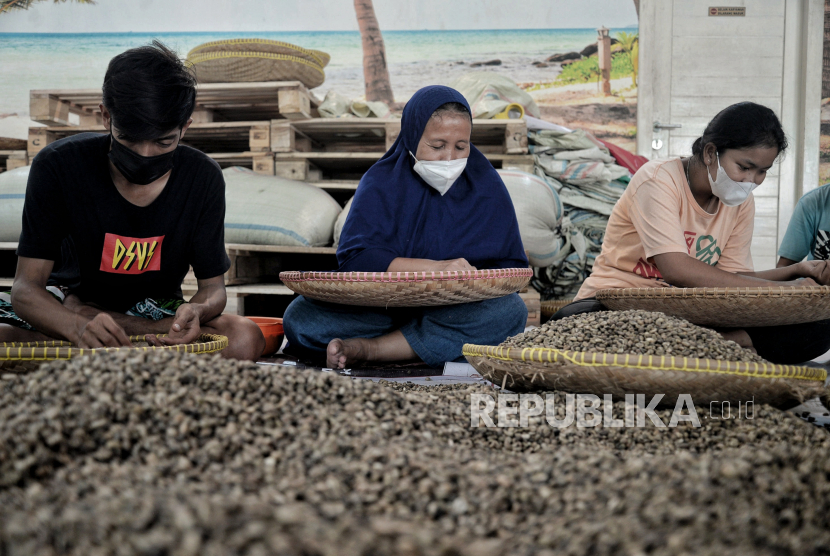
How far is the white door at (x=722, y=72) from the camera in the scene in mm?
4039

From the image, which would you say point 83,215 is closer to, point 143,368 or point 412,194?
point 143,368

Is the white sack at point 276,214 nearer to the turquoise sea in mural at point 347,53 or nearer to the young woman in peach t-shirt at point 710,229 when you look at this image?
the young woman in peach t-shirt at point 710,229

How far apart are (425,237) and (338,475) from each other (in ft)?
4.41

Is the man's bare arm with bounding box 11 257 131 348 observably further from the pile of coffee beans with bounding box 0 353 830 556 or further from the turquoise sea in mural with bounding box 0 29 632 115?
the turquoise sea in mural with bounding box 0 29 632 115

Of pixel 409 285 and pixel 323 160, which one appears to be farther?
pixel 323 160

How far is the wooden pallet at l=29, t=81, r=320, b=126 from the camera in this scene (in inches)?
117

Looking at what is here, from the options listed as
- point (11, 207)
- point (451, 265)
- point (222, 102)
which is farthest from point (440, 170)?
point (11, 207)

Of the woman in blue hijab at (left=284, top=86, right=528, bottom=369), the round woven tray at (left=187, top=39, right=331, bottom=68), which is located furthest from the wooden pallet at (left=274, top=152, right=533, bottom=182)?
the woman in blue hijab at (left=284, top=86, right=528, bottom=369)

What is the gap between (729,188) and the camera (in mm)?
1879

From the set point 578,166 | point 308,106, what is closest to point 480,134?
point 578,166

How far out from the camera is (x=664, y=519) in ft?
2.01

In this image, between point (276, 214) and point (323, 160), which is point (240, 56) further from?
point (276, 214)

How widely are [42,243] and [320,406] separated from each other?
3.31 ft

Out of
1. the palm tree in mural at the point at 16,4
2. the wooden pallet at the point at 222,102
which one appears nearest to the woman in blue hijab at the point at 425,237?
the wooden pallet at the point at 222,102
